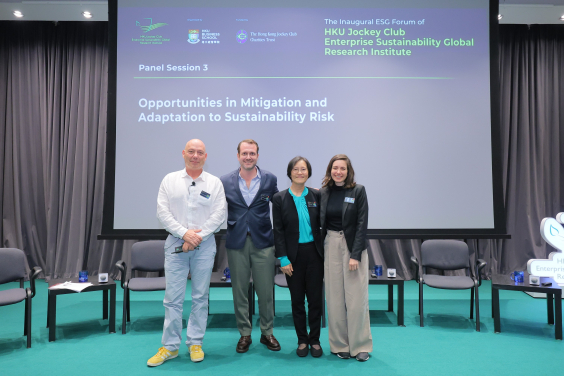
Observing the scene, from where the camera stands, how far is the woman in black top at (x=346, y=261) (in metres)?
2.85

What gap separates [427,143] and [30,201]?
5.50 meters

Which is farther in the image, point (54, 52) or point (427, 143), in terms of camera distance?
point (54, 52)

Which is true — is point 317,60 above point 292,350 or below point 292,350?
above

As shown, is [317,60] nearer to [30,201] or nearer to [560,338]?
[560,338]

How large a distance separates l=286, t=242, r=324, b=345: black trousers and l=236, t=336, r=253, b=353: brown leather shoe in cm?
44

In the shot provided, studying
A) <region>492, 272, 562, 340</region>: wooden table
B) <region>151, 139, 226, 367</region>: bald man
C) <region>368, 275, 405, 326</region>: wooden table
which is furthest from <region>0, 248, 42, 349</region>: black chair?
<region>492, 272, 562, 340</region>: wooden table

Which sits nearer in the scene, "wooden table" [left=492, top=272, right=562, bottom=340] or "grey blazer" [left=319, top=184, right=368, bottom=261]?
"grey blazer" [left=319, top=184, right=368, bottom=261]

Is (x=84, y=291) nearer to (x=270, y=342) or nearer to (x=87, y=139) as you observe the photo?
(x=270, y=342)

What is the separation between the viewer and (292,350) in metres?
3.07

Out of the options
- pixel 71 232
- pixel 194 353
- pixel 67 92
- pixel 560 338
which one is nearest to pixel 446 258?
pixel 560 338

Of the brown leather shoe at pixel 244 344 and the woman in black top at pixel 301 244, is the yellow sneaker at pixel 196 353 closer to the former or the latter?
the brown leather shoe at pixel 244 344

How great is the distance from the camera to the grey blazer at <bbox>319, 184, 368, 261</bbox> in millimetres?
2822

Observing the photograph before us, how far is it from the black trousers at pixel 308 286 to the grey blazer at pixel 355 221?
0.79 feet

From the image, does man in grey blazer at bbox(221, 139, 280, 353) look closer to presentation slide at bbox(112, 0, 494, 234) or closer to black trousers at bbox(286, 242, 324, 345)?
black trousers at bbox(286, 242, 324, 345)
